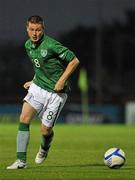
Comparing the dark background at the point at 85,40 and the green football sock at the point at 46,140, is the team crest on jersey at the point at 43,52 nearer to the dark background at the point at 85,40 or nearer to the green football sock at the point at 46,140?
the green football sock at the point at 46,140

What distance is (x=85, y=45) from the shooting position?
46.8m

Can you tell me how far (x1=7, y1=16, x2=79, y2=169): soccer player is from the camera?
10.6 metres

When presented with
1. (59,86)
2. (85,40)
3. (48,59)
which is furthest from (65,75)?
(85,40)

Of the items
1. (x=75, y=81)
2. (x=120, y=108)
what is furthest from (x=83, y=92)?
(x=120, y=108)

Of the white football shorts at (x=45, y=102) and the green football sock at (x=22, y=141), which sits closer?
the green football sock at (x=22, y=141)

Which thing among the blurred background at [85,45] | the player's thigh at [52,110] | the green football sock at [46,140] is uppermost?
the player's thigh at [52,110]

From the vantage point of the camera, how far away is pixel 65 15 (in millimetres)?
46531

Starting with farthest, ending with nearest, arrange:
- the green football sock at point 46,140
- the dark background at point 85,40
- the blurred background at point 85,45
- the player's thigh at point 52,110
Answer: the dark background at point 85,40 < the blurred background at point 85,45 < the green football sock at point 46,140 < the player's thigh at point 52,110

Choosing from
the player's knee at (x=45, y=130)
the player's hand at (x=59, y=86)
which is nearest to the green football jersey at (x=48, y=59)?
the player's hand at (x=59, y=86)

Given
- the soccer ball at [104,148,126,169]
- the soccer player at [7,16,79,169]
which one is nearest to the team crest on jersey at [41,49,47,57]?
the soccer player at [7,16,79,169]

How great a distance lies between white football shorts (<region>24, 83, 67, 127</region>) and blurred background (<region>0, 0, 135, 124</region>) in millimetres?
28184

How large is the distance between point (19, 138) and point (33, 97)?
0.70 m

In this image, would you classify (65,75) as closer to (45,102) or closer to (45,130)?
(45,102)

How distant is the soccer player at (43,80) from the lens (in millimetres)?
10562
